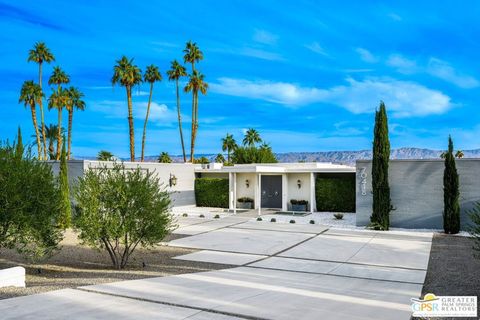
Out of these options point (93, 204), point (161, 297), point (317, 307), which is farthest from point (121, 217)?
point (317, 307)

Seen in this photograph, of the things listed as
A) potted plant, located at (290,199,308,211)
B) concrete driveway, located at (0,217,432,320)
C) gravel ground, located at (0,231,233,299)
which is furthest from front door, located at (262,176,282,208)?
gravel ground, located at (0,231,233,299)

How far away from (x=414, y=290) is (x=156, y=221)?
6496 millimetres

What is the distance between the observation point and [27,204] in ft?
31.7

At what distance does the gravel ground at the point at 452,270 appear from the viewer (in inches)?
330

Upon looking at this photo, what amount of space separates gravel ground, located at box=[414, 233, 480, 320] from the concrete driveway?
0.27 metres

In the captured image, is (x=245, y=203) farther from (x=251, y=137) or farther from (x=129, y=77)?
(x=251, y=137)

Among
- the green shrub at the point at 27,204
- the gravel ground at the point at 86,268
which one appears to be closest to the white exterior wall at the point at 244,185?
the gravel ground at the point at 86,268

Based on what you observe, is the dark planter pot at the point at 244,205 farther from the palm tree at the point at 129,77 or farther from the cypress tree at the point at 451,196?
the palm tree at the point at 129,77

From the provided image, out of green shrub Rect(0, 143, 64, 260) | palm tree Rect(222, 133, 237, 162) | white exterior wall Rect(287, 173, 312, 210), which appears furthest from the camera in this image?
palm tree Rect(222, 133, 237, 162)

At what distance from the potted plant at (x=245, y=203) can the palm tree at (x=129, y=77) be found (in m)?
18.3

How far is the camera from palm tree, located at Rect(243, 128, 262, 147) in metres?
60.5

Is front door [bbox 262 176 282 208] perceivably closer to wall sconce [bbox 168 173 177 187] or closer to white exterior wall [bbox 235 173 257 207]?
white exterior wall [bbox 235 173 257 207]

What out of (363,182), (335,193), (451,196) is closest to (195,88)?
(335,193)

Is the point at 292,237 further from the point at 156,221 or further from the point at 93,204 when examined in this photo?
the point at 93,204
